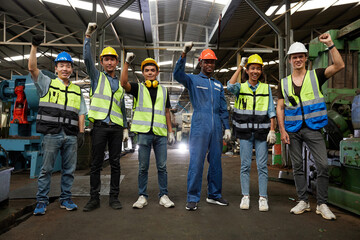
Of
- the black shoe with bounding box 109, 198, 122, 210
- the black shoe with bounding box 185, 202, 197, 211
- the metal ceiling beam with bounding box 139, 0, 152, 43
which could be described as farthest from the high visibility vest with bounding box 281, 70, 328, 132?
the metal ceiling beam with bounding box 139, 0, 152, 43

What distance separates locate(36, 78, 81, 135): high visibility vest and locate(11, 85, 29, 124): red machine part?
2.65 m

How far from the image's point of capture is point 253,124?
288 centimetres

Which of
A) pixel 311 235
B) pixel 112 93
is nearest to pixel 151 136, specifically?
pixel 112 93

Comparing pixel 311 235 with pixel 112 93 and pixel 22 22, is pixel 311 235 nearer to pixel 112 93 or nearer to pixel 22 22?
pixel 112 93

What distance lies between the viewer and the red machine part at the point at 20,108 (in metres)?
4.82

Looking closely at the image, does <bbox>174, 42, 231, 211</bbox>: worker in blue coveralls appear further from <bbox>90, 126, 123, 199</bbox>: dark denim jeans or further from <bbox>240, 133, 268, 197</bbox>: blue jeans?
<bbox>90, 126, 123, 199</bbox>: dark denim jeans

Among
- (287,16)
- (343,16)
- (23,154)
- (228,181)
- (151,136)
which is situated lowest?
(228,181)

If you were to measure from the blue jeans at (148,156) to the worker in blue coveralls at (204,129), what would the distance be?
343 mm

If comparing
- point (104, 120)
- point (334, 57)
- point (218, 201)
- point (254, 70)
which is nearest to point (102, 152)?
point (104, 120)

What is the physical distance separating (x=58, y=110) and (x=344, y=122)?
11.8 feet

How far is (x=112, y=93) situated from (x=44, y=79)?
0.77 m

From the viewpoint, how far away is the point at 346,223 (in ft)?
7.78

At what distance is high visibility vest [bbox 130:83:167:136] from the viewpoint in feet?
9.42

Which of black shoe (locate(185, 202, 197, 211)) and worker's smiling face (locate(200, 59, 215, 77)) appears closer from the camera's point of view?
black shoe (locate(185, 202, 197, 211))
